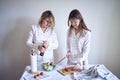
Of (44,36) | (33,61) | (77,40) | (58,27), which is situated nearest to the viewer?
(33,61)

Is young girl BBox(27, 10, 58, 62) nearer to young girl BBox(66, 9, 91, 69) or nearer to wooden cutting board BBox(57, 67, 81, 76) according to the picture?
young girl BBox(66, 9, 91, 69)

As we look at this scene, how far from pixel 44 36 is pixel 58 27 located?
0.44m

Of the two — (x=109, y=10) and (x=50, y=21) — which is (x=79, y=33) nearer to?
(x=50, y=21)

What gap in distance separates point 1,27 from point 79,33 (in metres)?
1.30

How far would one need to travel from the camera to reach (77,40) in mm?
1938

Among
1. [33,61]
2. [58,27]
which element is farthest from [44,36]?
[33,61]

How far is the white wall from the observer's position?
2.43 m

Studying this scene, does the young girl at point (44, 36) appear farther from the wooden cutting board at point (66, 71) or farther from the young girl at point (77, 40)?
the wooden cutting board at point (66, 71)

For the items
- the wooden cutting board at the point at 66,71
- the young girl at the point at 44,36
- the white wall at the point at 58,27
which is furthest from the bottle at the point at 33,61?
the white wall at the point at 58,27

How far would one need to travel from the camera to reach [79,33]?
6.32ft

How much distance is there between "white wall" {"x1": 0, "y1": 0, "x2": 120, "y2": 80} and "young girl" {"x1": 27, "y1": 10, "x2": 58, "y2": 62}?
0.37 metres

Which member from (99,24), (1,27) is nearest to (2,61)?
(1,27)

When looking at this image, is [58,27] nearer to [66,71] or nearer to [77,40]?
[77,40]

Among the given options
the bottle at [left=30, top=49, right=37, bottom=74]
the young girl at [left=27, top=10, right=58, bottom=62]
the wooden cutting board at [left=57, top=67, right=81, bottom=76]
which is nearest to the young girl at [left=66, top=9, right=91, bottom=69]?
the wooden cutting board at [left=57, top=67, right=81, bottom=76]
